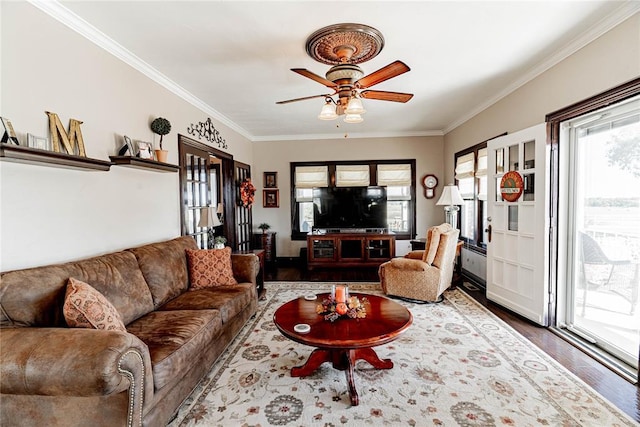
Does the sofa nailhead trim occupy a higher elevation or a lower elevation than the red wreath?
lower

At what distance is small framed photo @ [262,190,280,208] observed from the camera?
6.59 metres

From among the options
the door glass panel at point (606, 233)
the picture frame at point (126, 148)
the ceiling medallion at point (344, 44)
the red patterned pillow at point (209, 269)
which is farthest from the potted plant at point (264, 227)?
the door glass panel at point (606, 233)

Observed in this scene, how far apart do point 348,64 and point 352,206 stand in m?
3.64

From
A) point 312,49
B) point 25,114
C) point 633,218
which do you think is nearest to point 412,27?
point 312,49

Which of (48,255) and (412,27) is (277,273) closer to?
(48,255)

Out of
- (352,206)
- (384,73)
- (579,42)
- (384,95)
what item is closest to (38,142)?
(384,73)

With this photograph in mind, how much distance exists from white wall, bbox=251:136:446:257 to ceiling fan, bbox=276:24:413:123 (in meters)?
3.47

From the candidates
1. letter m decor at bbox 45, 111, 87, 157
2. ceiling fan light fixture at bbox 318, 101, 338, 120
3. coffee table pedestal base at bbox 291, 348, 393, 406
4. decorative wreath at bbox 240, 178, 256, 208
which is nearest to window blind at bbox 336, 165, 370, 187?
decorative wreath at bbox 240, 178, 256, 208

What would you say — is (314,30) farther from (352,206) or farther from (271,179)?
(271,179)

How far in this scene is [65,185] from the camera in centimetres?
222

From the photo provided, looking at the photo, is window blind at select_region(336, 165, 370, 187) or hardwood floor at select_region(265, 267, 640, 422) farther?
window blind at select_region(336, 165, 370, 187)

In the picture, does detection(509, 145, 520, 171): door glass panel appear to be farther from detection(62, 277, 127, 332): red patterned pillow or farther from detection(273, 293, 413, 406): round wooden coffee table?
detection(62, 277, 127, 332): red patterned pillow

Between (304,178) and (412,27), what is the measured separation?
4.28 metres

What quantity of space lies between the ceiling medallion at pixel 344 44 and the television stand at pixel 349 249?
11.8 feet
